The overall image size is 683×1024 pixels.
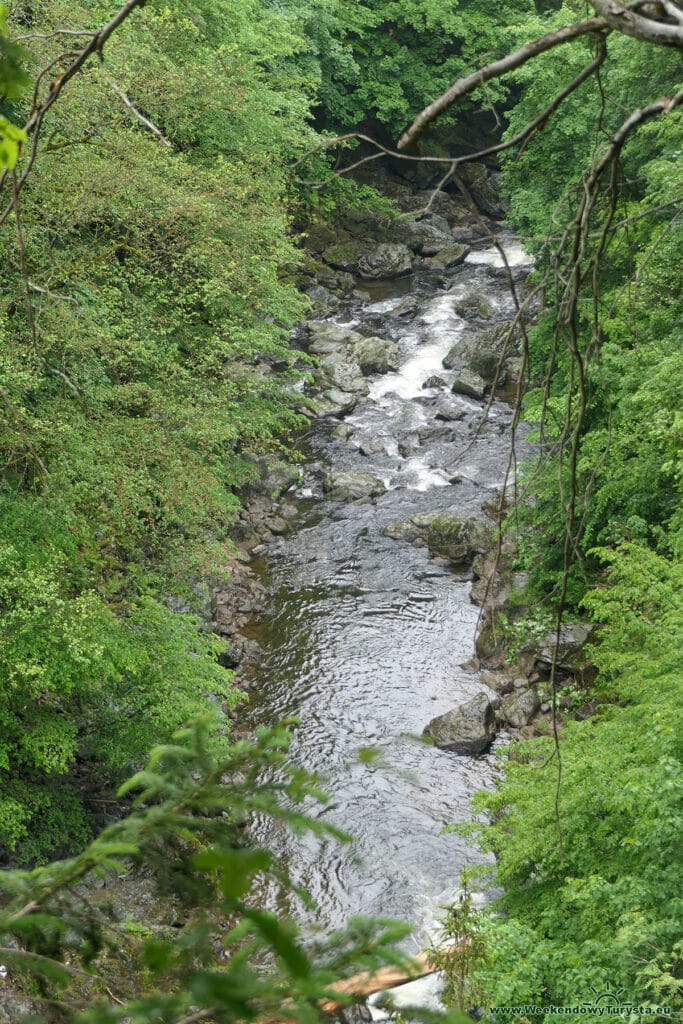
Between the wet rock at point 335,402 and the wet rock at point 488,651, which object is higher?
the wet rock at point 335,402

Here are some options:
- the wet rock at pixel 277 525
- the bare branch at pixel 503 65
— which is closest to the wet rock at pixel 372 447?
the wet rock at pixel 277 525

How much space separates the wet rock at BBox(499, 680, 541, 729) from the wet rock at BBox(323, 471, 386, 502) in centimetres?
640

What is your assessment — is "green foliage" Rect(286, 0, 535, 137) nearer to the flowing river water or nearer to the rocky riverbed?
the rocky riverbed

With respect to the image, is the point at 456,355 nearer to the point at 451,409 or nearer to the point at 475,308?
the point at 451,409

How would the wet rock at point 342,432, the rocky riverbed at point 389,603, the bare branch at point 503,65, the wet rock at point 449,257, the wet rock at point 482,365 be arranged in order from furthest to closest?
the wet rock at point 449,257 < the wet rock at point 482,365 < the wet rock at point 342,432 < the rocky riverbed at point 389,603 < the bare branch at point 503,65

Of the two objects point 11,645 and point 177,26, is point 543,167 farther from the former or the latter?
point 11,645

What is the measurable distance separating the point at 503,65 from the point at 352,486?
48.5 feet

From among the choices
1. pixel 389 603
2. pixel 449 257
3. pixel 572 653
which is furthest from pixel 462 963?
pixel 449 257

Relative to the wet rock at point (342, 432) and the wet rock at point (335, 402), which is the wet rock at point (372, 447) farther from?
the wet rock at point (335, 402)

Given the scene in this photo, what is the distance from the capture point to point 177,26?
1482 centimetres

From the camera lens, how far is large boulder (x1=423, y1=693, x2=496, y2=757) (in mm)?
10516

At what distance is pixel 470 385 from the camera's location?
789 inches

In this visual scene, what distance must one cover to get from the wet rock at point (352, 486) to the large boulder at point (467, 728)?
21.2ft

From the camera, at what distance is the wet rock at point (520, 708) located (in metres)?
10.8
